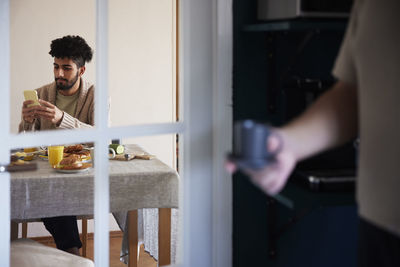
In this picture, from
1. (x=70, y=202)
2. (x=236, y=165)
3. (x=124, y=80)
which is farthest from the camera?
(x=124, y=80)

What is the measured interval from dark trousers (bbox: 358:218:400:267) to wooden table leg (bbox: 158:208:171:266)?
76.4 inches

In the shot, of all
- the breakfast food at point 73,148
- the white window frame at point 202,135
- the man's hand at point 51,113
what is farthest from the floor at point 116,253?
the white window frame at point 202,135

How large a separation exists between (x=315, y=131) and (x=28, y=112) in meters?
2.40

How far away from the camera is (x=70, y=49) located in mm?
3848

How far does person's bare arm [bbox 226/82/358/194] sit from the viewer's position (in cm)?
109

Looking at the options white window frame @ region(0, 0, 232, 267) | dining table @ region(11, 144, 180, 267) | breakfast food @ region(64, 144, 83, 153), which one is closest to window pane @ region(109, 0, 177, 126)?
breakfast food @ region(64, 144, 83, 153)

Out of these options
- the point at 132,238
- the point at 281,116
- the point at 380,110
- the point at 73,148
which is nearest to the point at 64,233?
the point at 132,238

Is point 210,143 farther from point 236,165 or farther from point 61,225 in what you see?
point 61,225

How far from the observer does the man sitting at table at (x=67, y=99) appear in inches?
134

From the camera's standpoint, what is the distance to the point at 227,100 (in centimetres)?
187

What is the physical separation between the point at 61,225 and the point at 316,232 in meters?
1.92

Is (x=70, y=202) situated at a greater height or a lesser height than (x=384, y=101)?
lesser

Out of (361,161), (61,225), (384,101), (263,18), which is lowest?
(61,225)

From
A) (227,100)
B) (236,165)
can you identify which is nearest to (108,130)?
(227,100)
